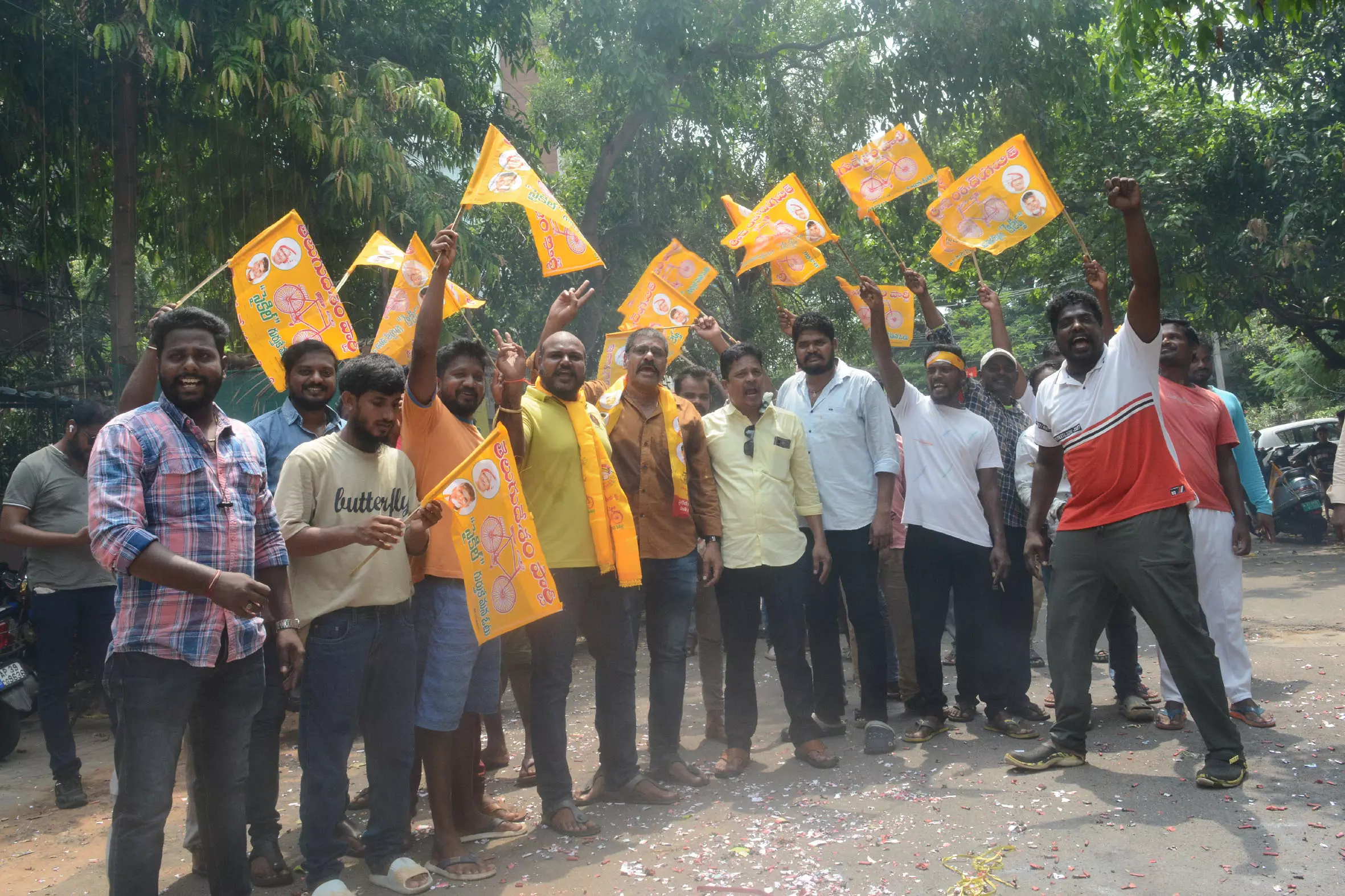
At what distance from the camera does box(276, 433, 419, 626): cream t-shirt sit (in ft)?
13.2

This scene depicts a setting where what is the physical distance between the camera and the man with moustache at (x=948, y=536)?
607 cm

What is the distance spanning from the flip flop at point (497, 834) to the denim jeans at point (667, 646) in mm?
887

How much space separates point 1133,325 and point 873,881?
8.66 ft

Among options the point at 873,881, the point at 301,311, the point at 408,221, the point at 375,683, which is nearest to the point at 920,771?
the point at 873,881

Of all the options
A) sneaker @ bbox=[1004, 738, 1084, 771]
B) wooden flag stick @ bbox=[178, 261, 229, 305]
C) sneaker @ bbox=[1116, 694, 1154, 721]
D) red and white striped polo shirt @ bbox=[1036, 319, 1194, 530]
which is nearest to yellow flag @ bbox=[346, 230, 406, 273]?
wooden flag stick @ bbox=[178, 261, 229, 305]

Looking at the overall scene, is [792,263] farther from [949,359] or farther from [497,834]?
[497,834]

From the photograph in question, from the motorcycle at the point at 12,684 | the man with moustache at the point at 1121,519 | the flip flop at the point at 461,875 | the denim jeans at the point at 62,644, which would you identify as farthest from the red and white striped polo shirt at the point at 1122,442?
the motorcycle at the point at 12,684

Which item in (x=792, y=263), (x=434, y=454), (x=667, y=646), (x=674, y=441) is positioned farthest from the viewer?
(x=792, y=263)

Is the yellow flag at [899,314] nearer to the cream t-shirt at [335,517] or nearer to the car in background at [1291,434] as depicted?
the cream t-shirt at [335,517]

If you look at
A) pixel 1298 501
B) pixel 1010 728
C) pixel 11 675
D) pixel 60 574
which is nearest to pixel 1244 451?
pixel 1010 728

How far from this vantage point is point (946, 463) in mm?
6195

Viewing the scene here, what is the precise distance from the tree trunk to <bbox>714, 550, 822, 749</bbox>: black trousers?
567 cm

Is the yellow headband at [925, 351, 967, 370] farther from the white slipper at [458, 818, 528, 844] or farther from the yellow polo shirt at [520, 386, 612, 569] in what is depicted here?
the white slipper at [458, 818, 528, 844]

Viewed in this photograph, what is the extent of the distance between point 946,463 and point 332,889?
382 cm
